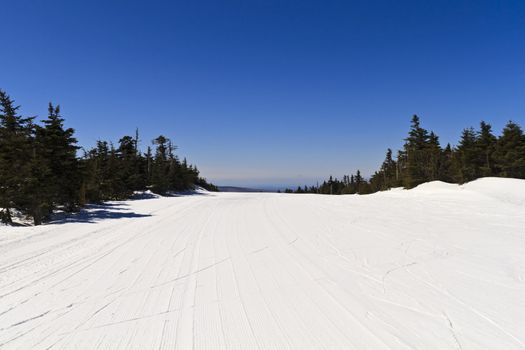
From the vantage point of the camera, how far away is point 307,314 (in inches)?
135

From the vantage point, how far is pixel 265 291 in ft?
13.6

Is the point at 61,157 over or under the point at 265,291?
over

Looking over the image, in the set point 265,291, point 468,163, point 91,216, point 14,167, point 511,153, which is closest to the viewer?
point 265,291

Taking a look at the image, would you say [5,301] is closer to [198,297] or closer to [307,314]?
[198,297]

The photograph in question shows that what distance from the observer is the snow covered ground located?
2.94 metres

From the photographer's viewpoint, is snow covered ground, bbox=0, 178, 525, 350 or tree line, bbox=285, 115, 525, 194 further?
tree line, bbox=285, 115, 525, 194

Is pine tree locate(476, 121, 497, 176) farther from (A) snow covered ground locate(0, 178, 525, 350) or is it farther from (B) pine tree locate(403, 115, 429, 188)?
(A) snow covered ground locate(0, 178, 525, 350)

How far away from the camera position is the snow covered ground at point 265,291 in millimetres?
2939

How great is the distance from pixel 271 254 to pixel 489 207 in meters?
13.5

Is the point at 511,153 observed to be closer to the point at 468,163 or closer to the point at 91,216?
the point at 468,163

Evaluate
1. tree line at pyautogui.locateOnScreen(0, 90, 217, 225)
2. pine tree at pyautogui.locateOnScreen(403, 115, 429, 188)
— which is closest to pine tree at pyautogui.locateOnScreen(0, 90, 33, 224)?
tree line at pyautogui.locateOnScreen(0, 90, 217, 225)

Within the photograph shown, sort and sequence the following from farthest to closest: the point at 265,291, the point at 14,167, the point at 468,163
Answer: the point at 468,163, the point at 14,167, the point at 265,291

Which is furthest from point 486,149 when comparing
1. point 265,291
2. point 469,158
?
point 265,291

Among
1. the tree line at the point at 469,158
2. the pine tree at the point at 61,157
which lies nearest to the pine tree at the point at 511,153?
the tree line at the point at 469,158
